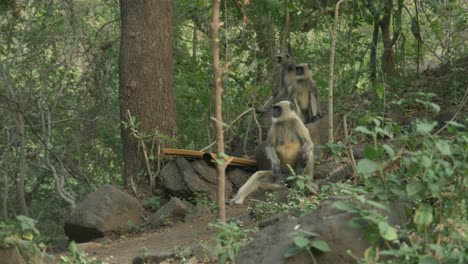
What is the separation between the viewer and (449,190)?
436 centimetres

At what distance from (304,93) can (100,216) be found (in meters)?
3.62

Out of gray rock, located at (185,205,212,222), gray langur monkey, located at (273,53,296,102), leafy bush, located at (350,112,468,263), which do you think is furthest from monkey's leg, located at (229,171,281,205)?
leafy bush, located at (350,112,468,263)

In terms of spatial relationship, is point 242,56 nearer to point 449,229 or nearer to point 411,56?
point 411,56

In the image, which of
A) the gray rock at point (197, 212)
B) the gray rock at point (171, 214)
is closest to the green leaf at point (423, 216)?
the gray rock at point (197, 212)

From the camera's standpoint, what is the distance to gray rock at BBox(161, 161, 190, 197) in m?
8.96

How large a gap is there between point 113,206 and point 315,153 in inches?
95.0

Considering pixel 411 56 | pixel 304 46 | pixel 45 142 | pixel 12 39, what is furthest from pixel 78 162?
pixel 411 56

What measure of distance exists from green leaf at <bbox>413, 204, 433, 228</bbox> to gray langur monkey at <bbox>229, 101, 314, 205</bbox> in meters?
4.70

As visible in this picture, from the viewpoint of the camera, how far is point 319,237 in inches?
149

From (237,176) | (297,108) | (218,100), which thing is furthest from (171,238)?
(297,108)

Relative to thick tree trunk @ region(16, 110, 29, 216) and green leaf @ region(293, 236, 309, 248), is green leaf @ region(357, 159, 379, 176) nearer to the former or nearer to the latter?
green leaf @ region(293, 236, 309, 248)

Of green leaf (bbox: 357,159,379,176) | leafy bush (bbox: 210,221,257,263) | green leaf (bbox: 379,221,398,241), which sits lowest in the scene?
leafy bush (bbox: 210,221,257,263)

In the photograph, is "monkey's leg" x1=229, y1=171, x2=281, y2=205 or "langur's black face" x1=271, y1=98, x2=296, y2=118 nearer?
"monkey's leg" x1=229, y1=171, x2=281, y2=205

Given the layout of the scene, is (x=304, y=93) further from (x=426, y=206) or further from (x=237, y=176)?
(x=426, y=206)
